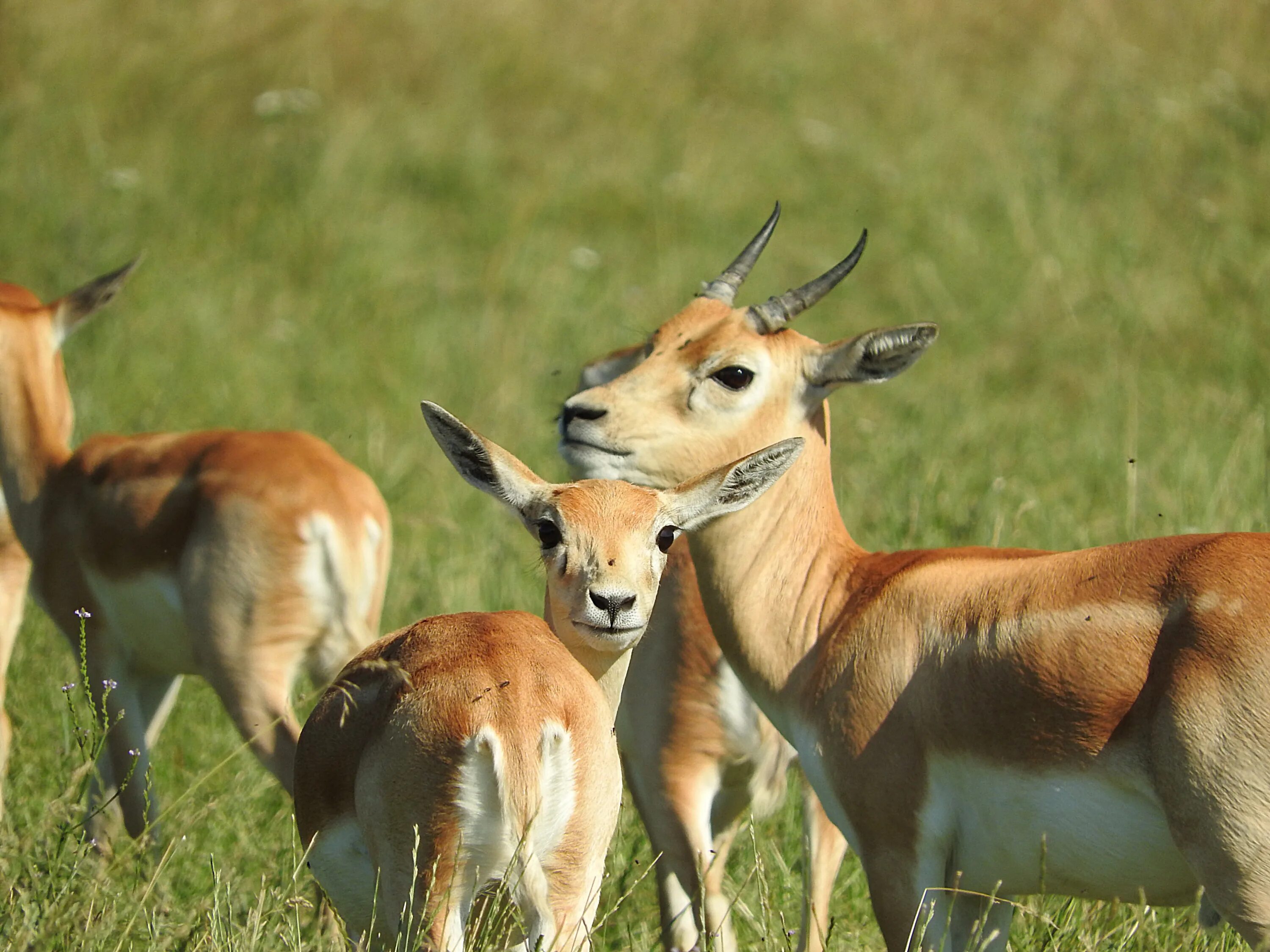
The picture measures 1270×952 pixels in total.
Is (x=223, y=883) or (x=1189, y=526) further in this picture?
(x=1189, y=526)

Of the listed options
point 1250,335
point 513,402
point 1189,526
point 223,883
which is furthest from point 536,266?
point 223,883

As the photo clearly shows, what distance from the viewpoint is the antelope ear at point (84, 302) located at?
5.75 m

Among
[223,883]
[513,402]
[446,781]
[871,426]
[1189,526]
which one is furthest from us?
[513,402]

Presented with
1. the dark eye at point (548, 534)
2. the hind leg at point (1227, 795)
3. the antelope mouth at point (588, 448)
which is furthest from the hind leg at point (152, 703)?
the hind leg at point (1227, 795)

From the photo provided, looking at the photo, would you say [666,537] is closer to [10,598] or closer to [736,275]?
[736,275]

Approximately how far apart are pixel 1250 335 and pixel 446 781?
302 inches

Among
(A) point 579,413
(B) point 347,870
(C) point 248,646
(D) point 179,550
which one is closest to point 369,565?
(C) point 248,646

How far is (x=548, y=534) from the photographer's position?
11.5 ft

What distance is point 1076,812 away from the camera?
11.0 ft

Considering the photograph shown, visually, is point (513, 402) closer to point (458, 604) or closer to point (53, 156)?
point (458, 604)

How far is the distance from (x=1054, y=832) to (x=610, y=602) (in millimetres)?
1097

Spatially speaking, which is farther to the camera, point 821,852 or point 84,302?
point 84,302

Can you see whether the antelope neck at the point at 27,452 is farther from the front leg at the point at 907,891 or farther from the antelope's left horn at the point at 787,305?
the front leg at the point at 907,891

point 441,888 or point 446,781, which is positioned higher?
point 446,781
